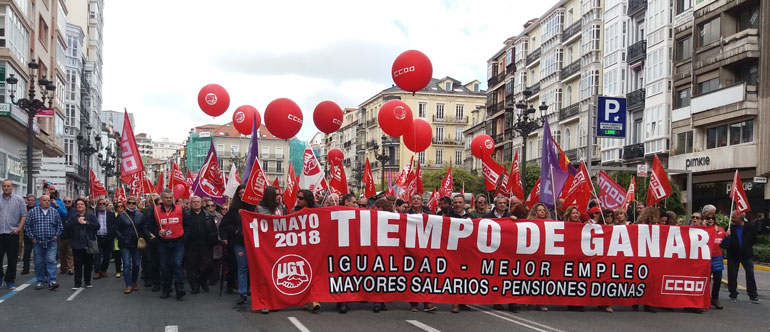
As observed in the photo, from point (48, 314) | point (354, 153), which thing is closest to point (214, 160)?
point (48, 314)

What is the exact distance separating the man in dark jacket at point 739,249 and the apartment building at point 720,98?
20.5 metres

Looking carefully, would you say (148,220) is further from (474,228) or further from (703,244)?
(703,244)

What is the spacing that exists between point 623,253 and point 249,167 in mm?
6677

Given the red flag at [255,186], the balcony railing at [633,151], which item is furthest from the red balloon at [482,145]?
the balcony railing at [633,151]

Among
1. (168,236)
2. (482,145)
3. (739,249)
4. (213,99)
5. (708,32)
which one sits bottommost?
(739,249)

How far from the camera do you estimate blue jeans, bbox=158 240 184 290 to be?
13.1 meters

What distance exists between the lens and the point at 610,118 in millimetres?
23281

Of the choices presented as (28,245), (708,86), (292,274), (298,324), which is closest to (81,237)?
(28,245)

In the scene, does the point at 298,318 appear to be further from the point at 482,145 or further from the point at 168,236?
the point at 482,145

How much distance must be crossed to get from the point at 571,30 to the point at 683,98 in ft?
56.6

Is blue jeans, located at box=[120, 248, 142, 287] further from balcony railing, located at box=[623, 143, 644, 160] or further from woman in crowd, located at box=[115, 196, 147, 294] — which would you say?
balcony railing, located at box=[623, 143, 644, 160]

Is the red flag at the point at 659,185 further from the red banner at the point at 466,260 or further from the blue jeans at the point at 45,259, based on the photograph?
the blue jeans at the point at 45,259

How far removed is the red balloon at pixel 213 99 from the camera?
26281 millimetres

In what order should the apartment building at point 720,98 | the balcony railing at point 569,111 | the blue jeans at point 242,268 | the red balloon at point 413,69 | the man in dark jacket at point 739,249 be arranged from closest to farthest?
the blue jeans at point 242,268
the man in dark jacket at point 739,249
the red balloon at point 413,69
the apartment building at point 720,98
the balcony railing at point 569,111
